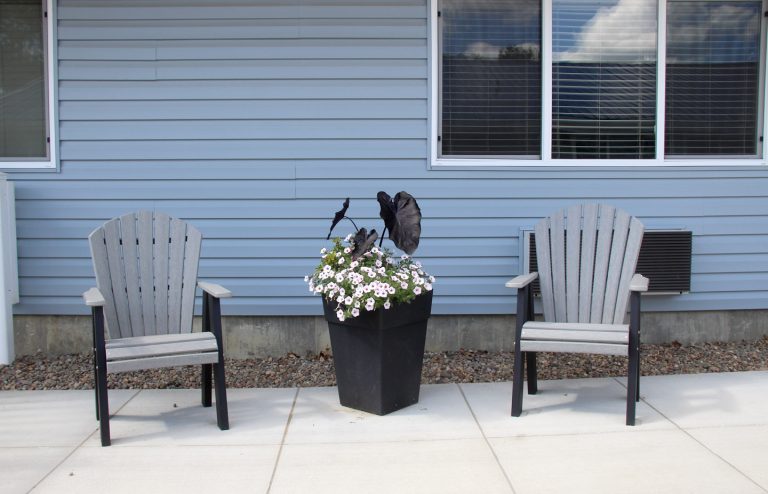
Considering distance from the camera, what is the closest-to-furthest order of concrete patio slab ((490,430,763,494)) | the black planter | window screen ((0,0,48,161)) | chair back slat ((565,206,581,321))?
concrete patio slab ((490,430,763,494))
the black planter
chair back slat ((565,206,581,321))
window screen ((0,0,48,161))

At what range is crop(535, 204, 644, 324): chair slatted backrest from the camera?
149 inches

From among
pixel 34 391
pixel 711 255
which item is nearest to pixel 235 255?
pixel 34 391

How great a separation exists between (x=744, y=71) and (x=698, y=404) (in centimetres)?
258

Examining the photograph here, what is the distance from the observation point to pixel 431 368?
176 inches

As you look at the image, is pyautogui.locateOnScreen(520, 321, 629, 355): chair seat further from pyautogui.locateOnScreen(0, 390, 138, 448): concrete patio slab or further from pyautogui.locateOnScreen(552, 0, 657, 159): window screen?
pyautogui.locateOnScreen(0, 390, 138, 448): concrete patio slab

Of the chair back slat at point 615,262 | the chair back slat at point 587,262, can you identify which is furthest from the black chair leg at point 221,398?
the chair back slat at point 615,262

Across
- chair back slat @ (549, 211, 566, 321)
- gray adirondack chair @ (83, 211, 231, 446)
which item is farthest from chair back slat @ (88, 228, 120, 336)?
chair back slat @ (549, 211, 566, 321)

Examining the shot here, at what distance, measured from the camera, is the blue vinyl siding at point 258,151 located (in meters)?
4.61

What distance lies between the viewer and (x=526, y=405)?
3.75m

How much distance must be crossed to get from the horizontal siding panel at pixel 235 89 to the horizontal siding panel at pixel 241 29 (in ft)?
0.97

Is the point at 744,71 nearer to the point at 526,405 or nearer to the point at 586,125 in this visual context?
the point at 586,125

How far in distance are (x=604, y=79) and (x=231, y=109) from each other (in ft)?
8.46

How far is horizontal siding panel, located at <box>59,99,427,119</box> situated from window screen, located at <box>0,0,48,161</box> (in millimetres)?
382

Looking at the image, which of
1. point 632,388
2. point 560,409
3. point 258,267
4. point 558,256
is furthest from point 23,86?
point 632,388
